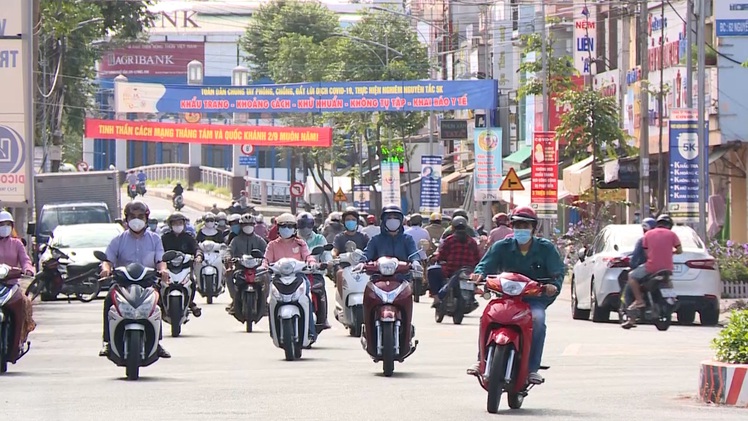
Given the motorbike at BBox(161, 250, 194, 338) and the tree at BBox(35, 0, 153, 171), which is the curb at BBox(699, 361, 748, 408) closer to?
the motorbike at BBox(161, 250, 194, 338)

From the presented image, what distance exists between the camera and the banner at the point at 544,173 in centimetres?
4275

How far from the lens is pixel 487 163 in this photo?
1938 inches

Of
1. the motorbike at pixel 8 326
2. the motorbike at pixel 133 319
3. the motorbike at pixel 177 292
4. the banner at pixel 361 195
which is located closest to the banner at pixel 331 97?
the banner at pixel 361 195

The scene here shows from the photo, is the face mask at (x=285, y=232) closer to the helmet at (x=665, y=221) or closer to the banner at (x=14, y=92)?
the helmet at (x=665, y=221)

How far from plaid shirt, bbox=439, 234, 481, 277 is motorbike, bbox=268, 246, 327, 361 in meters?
7.26

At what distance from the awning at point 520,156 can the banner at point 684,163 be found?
3183 centimetres

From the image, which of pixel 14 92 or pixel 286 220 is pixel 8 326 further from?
pixel 14 92

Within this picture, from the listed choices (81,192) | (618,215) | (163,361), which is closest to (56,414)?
(163,361)

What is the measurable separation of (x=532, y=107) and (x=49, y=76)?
59.0 feet

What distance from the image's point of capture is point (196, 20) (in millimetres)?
131625

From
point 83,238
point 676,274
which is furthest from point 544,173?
point 676,274

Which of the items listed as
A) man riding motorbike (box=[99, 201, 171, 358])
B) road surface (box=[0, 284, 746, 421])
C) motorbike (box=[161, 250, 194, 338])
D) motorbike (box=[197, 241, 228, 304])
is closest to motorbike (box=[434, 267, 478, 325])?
road surface (box=[0, 284, 746, 421])

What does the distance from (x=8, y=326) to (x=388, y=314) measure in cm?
380

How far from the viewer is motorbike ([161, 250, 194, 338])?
21.6 meters
